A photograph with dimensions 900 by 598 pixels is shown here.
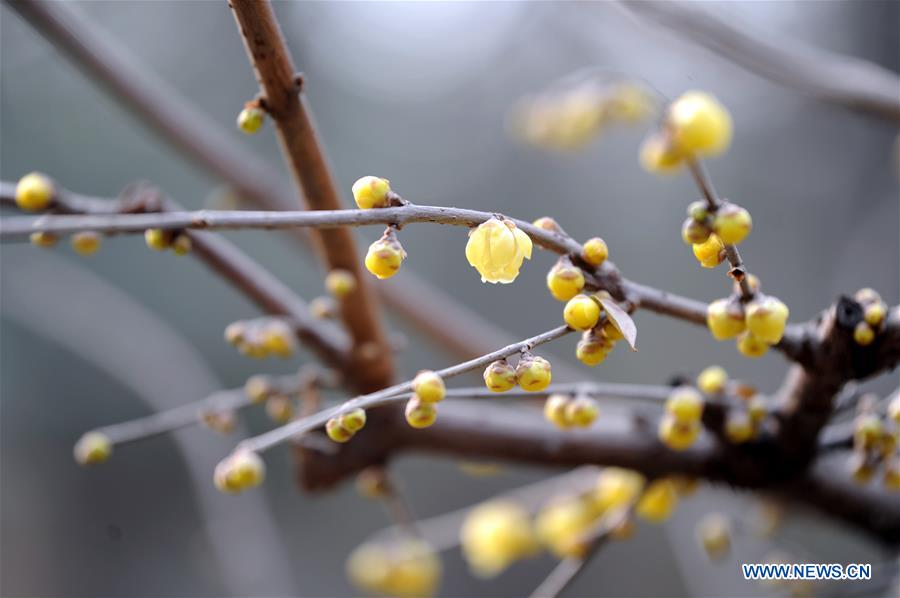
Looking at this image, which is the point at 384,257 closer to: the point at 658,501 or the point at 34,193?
the point at 34,193

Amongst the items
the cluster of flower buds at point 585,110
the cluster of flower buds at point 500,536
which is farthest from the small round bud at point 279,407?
the cluster of flower buds at point 585,110

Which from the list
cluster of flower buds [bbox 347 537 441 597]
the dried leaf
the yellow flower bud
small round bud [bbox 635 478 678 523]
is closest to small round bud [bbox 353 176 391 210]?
the yellow flower bud

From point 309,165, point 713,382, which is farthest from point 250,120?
point 713,382

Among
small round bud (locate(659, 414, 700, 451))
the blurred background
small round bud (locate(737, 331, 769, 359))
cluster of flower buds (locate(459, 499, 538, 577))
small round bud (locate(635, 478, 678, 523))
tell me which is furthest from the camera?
the blurred background

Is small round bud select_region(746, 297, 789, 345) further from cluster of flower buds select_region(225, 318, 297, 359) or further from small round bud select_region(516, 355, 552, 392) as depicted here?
cluster of flower buds select_region(225, 318, 297, 359)

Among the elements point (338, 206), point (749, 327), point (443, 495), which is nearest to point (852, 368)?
point (749, 327)
